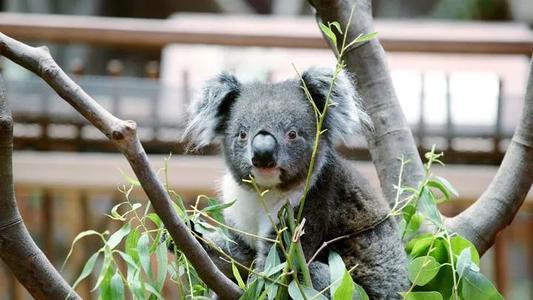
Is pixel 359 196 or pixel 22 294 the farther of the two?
pixel 22 294

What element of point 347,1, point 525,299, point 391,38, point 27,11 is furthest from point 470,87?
point 27,11

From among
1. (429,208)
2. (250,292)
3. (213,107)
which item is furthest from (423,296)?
(213,107)

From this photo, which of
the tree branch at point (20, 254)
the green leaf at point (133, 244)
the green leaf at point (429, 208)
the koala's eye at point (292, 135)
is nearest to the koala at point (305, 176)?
the koala's eye at point (292, 135)

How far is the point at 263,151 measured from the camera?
206 cm

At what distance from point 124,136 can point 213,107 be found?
0.98 meters

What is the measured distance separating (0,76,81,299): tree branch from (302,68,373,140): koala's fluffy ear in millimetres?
917

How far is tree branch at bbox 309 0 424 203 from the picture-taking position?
233cm

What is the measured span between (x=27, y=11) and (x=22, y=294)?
503cm

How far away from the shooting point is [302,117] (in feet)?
7.53

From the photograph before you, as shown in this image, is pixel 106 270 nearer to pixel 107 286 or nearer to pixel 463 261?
pixel 107 286

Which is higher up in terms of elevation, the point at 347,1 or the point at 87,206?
the point at 347,1

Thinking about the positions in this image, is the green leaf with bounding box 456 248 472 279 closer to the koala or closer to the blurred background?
the koala

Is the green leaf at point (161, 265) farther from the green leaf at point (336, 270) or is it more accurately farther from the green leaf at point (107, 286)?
the green leaf at point (336, 270)

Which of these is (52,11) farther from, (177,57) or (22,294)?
(22,294)
